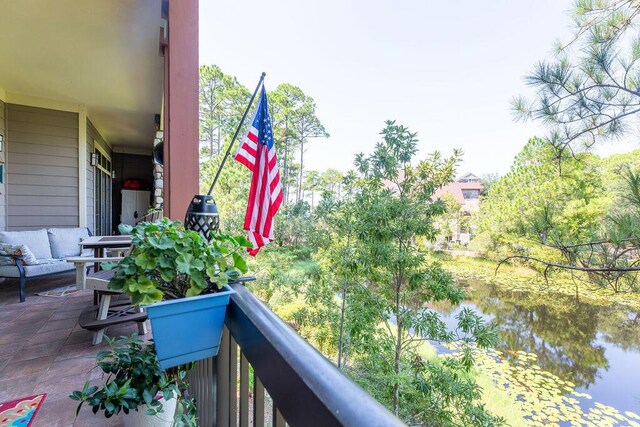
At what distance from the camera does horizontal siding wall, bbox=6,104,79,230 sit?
13.9 ft

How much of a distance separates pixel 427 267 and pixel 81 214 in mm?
5596

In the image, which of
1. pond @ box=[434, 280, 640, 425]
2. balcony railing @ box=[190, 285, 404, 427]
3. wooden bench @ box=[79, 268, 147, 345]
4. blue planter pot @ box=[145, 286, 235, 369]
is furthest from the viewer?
pond @ box=[434, 280, 640, 425]

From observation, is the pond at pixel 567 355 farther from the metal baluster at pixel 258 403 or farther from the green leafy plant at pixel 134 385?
the metal baluster at pixel 258 403

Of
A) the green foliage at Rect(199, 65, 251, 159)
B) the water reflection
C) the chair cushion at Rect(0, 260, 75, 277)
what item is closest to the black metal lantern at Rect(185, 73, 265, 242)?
the chair cushion at Rect(0, 260, 75, 277)

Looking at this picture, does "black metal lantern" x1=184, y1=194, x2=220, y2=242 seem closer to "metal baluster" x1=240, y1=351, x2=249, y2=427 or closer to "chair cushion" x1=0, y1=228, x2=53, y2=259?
"metal baluster" x1=240, y1=351, x2=249, y2=427

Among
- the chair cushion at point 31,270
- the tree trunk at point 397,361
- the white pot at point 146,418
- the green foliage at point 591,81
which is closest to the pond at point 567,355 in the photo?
the tree trunk at point 397,361

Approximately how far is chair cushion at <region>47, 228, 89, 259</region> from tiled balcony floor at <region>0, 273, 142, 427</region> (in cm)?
91

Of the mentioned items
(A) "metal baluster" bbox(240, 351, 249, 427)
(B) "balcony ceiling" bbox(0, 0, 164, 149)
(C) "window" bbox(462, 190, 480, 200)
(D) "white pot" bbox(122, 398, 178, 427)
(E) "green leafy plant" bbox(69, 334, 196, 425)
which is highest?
(B) "balcony ceiling" bbox(0, 0, 164, 149)

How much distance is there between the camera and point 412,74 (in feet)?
40.6

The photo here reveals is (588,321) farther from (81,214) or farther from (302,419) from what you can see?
(81,214)

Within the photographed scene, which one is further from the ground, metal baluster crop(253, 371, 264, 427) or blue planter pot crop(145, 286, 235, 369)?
blue planter pot crop(145, 286, 235, 369)

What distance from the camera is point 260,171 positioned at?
200cm

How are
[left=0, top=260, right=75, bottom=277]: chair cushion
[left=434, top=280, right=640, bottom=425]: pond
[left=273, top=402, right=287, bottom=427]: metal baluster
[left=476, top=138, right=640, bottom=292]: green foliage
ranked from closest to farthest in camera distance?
[left=273, top=402, right=287, bottom=427]: metal baluster, [left=476, top=138, right=640, bottom=292]: green foliage, [left=0, top=260, right=75, bottom=277]: chair cushion, [left=434, top=280, right=640, bottom=425]: pond

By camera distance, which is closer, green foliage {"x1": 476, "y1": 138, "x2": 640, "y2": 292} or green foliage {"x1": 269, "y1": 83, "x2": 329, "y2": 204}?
green foliage {"x1": 476, "y1": 138, "x2": 640, "y2": 292}
